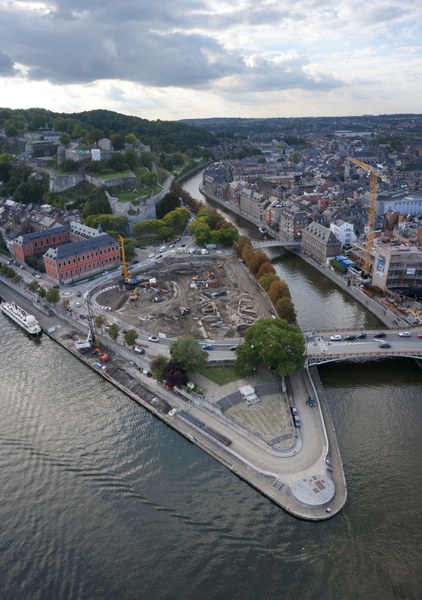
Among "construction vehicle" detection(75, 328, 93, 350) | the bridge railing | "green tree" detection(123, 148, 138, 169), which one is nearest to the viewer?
the bridge railing

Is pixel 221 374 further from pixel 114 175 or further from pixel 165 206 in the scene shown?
pixel 114 175

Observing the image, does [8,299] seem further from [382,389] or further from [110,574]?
[382,389]

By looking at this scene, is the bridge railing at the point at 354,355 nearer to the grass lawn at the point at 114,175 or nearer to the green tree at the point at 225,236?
the green tree at the point at 225,236

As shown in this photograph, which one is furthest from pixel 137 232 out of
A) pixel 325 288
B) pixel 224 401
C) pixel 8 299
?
pixel 224 401

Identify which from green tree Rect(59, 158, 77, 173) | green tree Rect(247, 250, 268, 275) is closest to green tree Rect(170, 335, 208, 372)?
green tree Rect(247, 250, 268, 275)

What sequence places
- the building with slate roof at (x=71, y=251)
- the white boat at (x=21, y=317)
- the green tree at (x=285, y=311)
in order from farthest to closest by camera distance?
the building with slate roof at (x=71, y=251)
the white boat at (x=21, y=317)
the green tree at (x=285, y=311)

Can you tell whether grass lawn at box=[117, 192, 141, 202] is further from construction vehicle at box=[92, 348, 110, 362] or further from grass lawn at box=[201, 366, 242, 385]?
grass lawn at box=[201, 366, 242, 385]

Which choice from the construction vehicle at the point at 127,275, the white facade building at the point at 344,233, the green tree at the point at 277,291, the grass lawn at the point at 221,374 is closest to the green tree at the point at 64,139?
the construction vehicle at the point at 127,275

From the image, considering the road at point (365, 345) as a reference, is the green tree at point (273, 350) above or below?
above

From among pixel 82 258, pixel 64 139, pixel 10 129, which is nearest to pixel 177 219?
pixel 82 258
